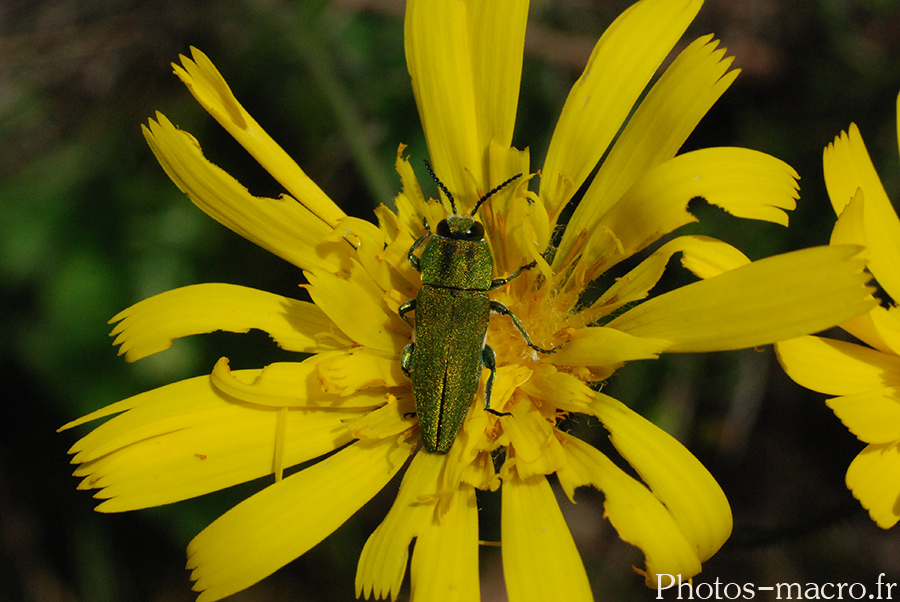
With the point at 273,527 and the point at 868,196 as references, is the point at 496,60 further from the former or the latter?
the point at 273,527

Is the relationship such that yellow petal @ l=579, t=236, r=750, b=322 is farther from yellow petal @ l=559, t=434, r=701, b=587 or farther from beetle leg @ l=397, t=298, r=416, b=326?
beetle leg @ l=397, t=298, r=416, b=326

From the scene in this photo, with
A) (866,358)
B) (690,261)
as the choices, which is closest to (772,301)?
(690,261)

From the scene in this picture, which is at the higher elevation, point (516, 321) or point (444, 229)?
point (444, 229)

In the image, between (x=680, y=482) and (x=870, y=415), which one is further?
(x=870, y=415)

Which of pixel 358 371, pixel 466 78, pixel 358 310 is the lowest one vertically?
pixel 358 371

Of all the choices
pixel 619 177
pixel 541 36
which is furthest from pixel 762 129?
pixel 619 177

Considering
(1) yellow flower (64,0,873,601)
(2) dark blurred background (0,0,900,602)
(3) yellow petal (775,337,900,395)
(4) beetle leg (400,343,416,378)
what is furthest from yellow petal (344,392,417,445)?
(2) dark blurred background (0,0,900,602)

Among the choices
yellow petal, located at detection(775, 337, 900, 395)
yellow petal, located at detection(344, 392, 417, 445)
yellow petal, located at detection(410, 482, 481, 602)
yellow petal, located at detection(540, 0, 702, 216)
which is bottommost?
yellow petal, located at detection(410, 482, 481, 602)
